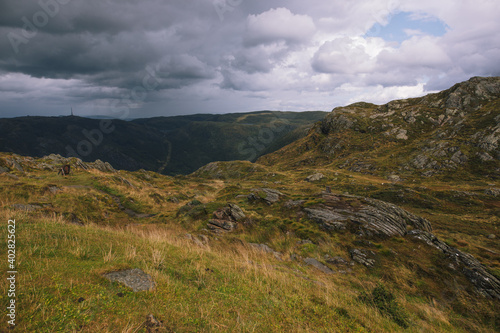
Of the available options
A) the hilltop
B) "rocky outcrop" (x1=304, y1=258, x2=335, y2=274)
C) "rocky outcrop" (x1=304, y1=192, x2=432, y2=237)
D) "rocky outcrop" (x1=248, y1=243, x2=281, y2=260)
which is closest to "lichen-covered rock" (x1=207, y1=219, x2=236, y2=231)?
the hilltop

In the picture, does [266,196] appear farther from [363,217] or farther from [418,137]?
[418,137]

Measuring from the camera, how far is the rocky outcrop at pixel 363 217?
19172mm

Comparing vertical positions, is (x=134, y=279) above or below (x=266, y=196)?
above

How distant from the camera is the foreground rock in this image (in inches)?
211

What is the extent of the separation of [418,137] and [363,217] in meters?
109

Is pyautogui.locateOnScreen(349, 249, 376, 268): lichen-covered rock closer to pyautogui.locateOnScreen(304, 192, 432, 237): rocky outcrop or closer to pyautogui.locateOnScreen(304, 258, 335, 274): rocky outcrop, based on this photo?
pyautogui.locateOnScreen(304, 192, 432, 237): rocky outcrop

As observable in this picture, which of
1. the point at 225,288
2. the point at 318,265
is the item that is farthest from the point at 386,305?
the point at 318,265

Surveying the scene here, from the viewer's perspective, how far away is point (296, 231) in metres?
19.8

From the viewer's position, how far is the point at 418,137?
10156cm

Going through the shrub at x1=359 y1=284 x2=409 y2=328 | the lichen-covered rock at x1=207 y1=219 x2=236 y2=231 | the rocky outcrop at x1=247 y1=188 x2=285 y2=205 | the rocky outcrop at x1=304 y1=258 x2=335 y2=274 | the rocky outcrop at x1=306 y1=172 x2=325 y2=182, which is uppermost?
the shrub at x1=359 y1=284 x2=409 y2=328

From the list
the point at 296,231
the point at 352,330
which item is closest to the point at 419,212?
the point at 296,231

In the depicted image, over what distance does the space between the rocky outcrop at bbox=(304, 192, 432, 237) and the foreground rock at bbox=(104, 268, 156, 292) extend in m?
17.4

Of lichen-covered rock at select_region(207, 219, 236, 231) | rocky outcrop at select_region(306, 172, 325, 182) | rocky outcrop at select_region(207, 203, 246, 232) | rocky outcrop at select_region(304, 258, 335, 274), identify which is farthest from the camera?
rocky outcrop at select_region(306, 172, 325, 182)

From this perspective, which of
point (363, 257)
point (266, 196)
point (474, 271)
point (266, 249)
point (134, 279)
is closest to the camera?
point (134, 279)
